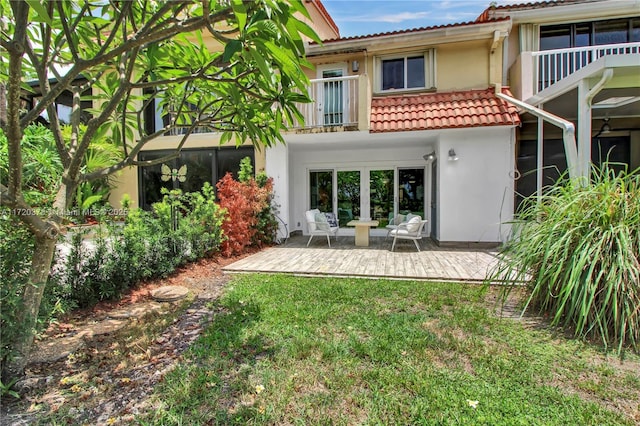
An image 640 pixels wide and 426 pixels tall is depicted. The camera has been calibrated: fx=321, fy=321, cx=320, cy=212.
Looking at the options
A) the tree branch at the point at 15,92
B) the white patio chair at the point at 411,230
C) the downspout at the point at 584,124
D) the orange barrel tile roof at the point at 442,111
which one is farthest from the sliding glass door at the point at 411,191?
the tree branch at the point at 15,92

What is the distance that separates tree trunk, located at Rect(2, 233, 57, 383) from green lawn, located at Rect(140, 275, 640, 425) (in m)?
1.19

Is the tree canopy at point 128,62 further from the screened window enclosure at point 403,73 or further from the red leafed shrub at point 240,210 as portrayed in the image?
the screened window enclosure at point 403,73

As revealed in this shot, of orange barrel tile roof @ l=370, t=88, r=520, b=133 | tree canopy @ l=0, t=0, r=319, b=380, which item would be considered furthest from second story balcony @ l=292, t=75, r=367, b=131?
tree canopy @ l=0, t=0, r=319, b=380

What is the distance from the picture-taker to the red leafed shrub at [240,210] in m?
A: 8.18

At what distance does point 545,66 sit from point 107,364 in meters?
12.3

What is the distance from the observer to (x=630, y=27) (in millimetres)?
A: 9508

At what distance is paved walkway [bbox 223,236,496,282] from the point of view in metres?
6.32

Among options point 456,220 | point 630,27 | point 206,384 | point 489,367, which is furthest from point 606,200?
point 630,27

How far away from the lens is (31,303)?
2713 mm

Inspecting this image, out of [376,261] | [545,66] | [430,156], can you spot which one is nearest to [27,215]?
[376,261]

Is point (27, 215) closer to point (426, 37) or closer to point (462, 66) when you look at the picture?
point (426, 37)

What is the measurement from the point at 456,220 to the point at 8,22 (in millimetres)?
9564

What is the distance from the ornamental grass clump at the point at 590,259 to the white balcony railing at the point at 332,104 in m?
6.44

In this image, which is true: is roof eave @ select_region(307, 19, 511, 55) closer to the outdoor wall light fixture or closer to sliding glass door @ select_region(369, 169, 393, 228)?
the outdoor wall light fixture
